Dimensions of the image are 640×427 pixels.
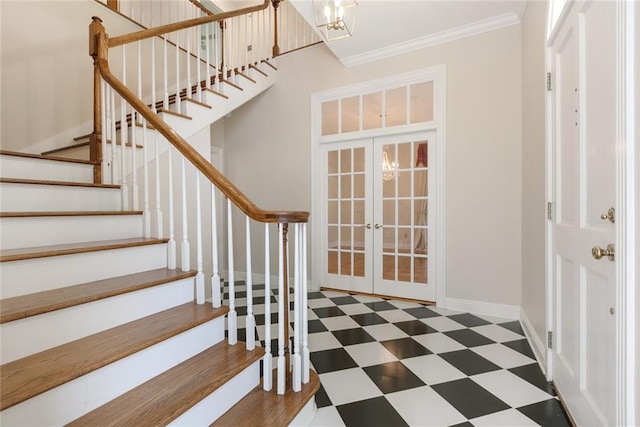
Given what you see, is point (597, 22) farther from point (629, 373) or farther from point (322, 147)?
point (322, 147)

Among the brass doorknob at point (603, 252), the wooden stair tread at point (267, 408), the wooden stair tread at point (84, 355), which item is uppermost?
the brass doorknob at point (603, 252)

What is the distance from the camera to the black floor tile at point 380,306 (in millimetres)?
3201

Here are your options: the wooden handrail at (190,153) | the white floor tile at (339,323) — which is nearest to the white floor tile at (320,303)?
the white floor tile at (339,323)

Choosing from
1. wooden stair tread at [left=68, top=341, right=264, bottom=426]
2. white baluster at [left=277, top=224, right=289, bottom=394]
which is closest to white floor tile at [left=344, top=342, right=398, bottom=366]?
white baluster at [left=277, top=224, right=289, bottom=394]

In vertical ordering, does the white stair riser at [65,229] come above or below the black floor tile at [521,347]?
above

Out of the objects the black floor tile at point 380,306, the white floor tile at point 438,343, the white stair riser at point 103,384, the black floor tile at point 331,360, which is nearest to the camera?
the white stair riser at point 103,384

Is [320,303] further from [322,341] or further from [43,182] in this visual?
[43,182]

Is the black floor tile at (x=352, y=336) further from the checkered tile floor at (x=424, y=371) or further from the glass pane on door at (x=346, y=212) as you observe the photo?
the glass pane on door at (x=346, y=212)

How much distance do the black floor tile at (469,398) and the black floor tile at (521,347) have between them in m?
0.68

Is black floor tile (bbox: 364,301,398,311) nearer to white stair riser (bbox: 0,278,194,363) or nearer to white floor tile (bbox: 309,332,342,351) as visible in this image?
white floor tile (bbox: 309,332,342,351)

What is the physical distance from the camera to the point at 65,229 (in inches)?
66.6

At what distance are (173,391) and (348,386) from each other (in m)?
1.03

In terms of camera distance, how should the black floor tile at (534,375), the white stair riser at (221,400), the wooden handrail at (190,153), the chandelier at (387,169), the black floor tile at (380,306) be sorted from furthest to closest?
the chandelier at (387,169), the black floor tile at (380,306), the black floor tile at (534,375), the wooden handrail at (190,153), the white stair riser at (221,400)

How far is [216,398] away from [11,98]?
10.7ft
